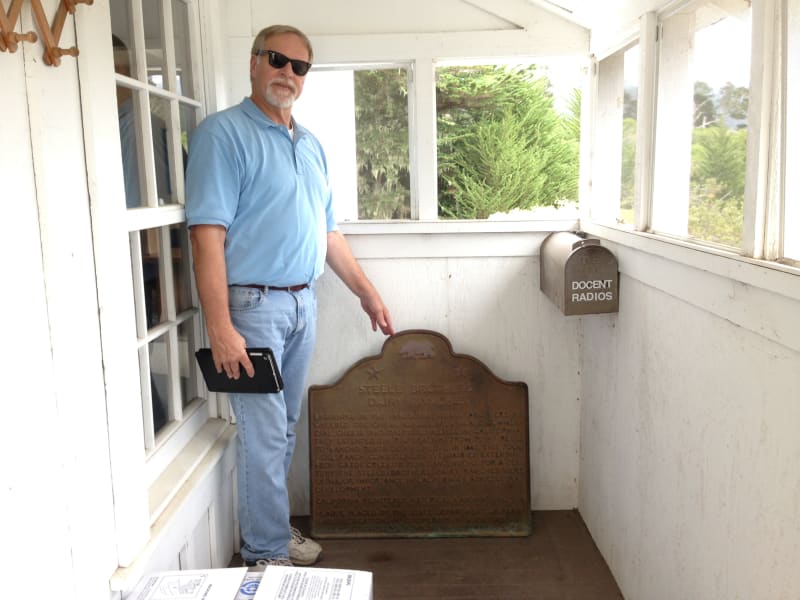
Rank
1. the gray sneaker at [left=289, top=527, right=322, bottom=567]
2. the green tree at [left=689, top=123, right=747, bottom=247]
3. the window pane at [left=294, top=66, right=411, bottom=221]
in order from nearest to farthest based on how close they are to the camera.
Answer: the green tree at [left=689, top=123, right=747, bottom=247]
the gray sneaker at [left=289, top=527, right=322, bottom=567]
the window pane at [left=294, top=66, right=411, bottom=221]

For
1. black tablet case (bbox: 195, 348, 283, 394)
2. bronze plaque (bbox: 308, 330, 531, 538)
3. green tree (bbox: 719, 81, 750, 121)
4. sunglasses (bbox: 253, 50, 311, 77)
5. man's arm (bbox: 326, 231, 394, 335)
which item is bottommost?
bronze plaque (bbox: 308, 330, 531, 538)

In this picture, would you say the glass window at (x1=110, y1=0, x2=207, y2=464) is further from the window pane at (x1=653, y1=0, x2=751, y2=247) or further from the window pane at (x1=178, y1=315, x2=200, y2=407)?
the window pane at (x1=653, y1=0, x2=751, y2=247)

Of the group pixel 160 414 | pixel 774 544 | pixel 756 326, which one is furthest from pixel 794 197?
pixel 160 414

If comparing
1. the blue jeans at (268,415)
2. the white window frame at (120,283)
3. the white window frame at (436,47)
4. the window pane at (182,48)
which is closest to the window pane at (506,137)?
the white window frame at (436,47)

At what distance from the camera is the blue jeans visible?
245cm

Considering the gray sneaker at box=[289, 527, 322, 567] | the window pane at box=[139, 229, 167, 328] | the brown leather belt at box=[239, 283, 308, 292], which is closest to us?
the window pane at box=[139, 229, 167, 328]

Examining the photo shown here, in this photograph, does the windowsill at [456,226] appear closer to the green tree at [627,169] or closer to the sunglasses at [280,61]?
the green tree at [627,169]

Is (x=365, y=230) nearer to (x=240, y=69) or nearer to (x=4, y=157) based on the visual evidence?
(x=240, y=69)

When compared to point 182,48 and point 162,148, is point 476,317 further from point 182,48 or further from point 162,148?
point 182,48

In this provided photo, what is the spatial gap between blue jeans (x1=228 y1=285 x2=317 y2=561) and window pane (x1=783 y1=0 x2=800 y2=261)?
1.58 m

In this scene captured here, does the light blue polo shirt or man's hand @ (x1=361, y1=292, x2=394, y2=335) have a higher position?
the light blue polo shirt

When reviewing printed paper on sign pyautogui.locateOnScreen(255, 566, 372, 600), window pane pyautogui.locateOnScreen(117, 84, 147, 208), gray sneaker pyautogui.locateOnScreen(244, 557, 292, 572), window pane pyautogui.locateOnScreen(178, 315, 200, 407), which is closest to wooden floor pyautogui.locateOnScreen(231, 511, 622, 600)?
gray sneaker pyautogui.locateOnScreen(244, 557, 292, 572)

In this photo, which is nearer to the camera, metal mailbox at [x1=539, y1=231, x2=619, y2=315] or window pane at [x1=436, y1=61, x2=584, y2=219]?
metal mailbox at [x1=539, y1=231, x2=619, y2=315]

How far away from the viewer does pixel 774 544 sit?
150 centimetres
